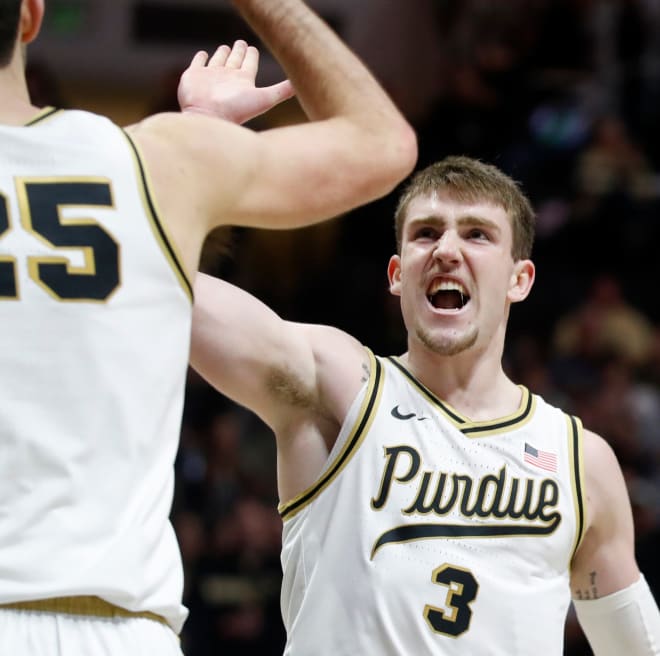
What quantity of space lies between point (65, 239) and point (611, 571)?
2428 mm

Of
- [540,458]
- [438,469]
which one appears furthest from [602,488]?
[438,469]

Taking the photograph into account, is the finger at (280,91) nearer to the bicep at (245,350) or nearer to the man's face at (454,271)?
the bicep at (245,350)

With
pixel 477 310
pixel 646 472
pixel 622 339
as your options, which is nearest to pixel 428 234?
pixel 477 310

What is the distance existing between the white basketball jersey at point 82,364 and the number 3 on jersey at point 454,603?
139 cm

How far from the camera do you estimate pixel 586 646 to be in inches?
305

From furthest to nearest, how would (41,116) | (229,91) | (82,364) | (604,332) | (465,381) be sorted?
1. (604,332)
2. (465,381)
3. (229,91)
4. (41,116)
5. (82,364)

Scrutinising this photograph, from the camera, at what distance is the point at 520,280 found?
432cm

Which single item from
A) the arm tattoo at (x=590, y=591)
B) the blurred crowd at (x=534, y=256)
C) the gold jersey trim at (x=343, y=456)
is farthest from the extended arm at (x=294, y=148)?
the blurred crowd at (x=534, y=256)

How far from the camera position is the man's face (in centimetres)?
406

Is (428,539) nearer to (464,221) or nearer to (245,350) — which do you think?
(245,350)

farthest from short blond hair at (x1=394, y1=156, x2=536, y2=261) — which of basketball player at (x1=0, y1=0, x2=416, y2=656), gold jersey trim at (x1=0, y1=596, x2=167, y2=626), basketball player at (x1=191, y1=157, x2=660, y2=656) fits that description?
gold jersey trim at (x1=0, y1=596, x2=167, y2=626)

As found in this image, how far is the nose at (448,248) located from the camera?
4.04 m

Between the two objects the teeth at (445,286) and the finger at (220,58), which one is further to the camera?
the teeth at (445,286)

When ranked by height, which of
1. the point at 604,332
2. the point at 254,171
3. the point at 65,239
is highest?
the point at 254,171
